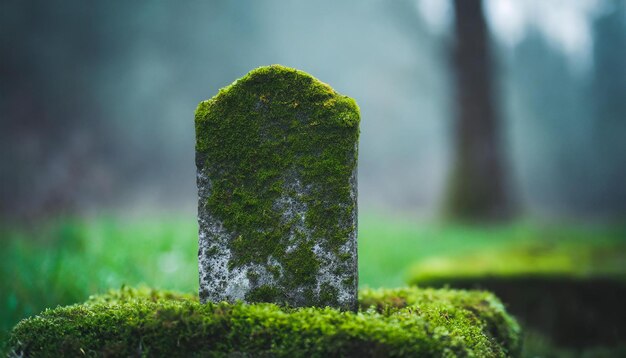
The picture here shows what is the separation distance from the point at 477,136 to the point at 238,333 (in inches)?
499

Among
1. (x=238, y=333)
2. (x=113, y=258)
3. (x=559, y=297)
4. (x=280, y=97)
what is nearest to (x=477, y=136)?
(x=559, y=297)

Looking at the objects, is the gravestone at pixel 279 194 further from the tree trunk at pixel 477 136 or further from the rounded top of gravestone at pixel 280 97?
the tree trunk at pixel 477 136

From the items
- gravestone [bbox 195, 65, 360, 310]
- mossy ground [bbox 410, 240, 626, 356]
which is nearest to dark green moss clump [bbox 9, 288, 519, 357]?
gravestone [bbox 195, 65, 360, 310]

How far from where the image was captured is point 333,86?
25.6m

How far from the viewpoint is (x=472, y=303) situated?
3.63 metres

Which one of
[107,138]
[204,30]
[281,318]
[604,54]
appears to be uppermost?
[604,54]

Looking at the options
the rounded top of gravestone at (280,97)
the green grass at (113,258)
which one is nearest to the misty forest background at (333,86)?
the green grass at (113,258)

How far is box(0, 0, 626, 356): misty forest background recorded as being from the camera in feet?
26.2

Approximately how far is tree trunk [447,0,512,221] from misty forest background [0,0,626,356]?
1.5 inches

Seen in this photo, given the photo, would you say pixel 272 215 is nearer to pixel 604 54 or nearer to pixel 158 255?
pixel 158 255

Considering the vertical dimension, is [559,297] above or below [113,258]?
below

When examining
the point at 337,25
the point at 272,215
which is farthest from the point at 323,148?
the point at 337,25

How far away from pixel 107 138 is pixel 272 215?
18.4m

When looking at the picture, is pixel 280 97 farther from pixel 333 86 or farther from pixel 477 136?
pixel 333 86
